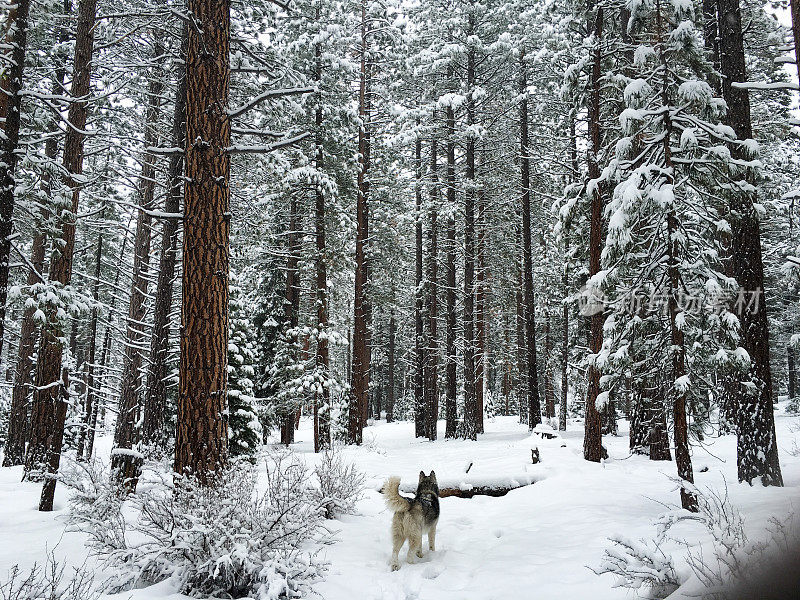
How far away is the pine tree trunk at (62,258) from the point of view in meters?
8.55

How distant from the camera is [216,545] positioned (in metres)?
4.43

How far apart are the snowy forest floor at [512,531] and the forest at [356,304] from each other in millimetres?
57

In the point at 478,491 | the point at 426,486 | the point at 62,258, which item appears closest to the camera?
the point at 426,486

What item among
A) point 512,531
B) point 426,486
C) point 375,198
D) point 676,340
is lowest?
point 512,531

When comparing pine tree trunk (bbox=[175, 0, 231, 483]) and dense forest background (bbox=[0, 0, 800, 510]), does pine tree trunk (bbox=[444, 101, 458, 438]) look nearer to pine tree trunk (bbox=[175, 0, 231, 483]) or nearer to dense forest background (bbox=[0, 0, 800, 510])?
dense forest background (bbox=[0, 0, 800, 510])

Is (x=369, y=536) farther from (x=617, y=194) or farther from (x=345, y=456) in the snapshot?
(x=345, y=456)

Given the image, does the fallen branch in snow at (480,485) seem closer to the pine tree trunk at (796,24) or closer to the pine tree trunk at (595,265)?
the pine tree trunk at (595,265)

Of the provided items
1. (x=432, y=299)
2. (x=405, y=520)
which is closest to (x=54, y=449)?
(x=405, y=520)

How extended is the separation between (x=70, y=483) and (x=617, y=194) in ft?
26.5

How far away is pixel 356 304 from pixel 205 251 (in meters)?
13.2

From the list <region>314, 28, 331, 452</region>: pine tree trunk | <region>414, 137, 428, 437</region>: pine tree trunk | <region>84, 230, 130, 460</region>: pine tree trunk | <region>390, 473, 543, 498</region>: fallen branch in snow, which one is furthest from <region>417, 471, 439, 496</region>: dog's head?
<region>414, 137, 428, 437</region>: pine tree trunk

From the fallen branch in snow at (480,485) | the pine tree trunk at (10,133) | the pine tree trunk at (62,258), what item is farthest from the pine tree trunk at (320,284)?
the pine tree trunk at (10,133)

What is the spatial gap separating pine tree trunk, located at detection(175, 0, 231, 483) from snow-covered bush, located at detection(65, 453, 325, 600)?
65 centimetres

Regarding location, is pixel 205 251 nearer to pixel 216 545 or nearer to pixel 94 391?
pixel 216 545
